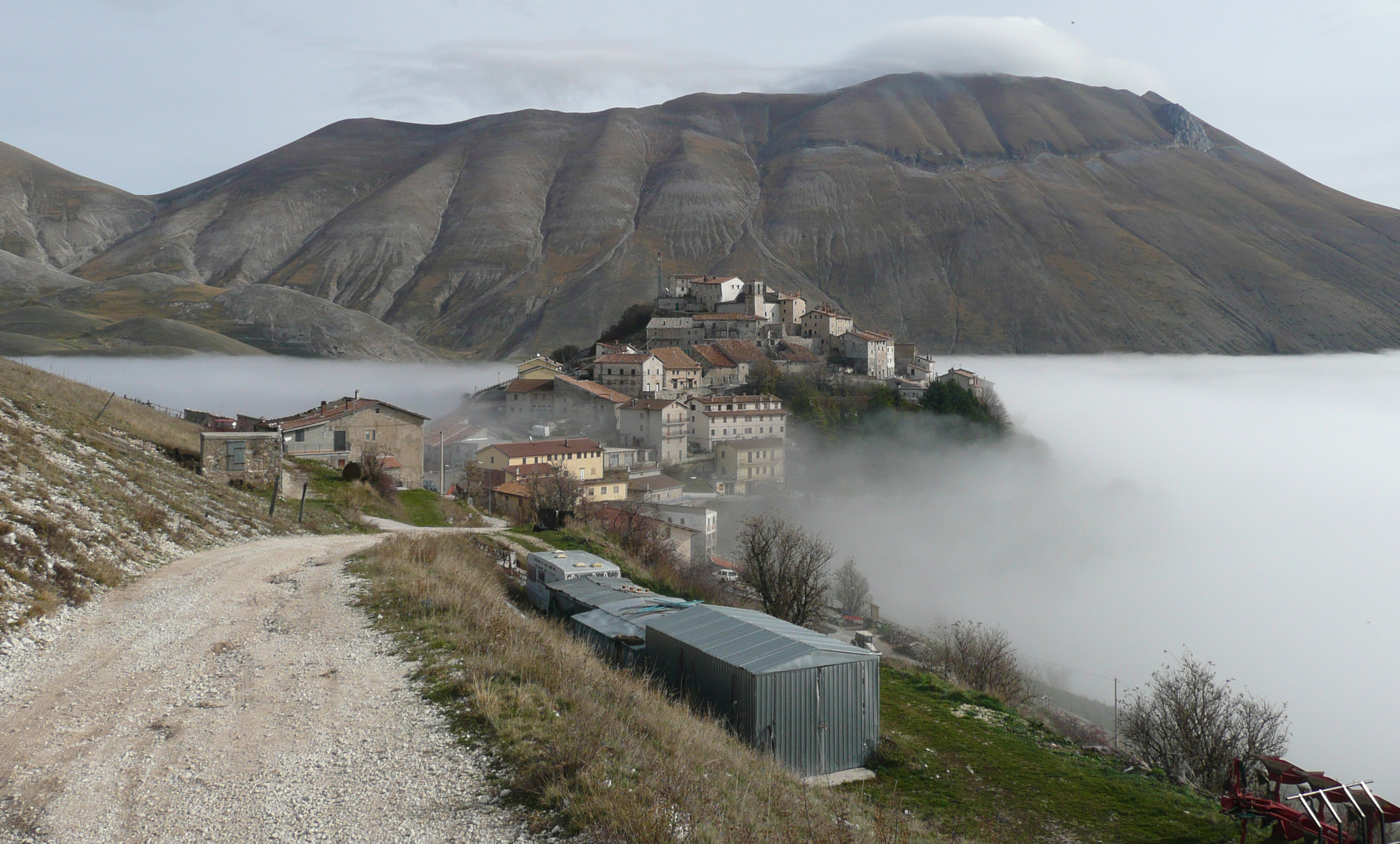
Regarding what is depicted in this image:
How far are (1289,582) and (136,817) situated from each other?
13348cm

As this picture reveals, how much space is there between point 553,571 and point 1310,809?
559 inches

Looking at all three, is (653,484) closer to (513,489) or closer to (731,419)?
(513,489)

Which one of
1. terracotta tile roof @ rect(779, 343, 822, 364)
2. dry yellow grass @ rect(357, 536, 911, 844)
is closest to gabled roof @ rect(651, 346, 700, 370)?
terracotta tile roof @ rect(779, 343, 822, 364)

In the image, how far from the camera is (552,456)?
59.4 metres

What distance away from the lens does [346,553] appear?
58.3ft

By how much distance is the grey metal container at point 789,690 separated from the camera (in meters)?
12.1

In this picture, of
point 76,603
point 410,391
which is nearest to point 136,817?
point 76,603

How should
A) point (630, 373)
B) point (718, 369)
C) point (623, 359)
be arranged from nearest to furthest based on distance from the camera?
1. point (630, 373)
2. point (623, 359)
3. point (718, 369)

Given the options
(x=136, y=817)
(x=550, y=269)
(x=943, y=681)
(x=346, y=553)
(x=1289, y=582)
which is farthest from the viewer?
(x=550, y=269)

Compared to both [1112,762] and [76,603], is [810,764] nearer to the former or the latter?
[1112,762]

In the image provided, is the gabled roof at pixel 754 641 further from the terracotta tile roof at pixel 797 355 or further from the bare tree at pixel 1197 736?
the terracotta tile roof at pixel 797 355

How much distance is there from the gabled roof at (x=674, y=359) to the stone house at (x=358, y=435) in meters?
40.7

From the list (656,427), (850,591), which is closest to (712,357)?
(656,427)

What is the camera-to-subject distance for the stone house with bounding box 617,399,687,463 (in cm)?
7194
